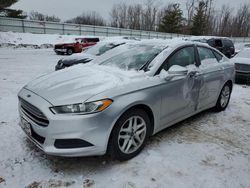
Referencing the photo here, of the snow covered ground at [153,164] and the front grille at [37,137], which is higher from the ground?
the front grille at [37,137]

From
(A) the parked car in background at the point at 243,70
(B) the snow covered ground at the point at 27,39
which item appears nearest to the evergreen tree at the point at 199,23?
(B) the snow covered ground at the point at 27,39

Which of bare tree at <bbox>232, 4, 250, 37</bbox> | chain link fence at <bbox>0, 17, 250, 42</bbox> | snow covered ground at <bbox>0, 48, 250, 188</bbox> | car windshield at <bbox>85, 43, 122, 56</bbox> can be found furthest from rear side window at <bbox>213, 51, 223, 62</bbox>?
bare tree at <bbox>232, 4, 250, 37</bbox>

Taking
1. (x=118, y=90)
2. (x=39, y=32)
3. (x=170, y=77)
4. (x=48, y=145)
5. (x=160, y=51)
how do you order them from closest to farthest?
(x=48, y=145)
(x=118, y=90)
(x=170, y=77)
(x=160, y=51)
(x=39, y=32)

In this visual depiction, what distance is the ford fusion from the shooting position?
2.28 meters

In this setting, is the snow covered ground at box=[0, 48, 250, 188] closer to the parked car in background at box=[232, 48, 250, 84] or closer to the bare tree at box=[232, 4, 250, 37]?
the parked car in background at box=[232, 48, 250, 84]

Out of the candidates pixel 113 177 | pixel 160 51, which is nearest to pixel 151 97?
pixel 160 51

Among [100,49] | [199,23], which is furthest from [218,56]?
[199,23]

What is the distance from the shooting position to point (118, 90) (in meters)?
2.47

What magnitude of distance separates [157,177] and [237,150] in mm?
1497

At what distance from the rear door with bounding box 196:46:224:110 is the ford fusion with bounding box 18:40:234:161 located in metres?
0.02

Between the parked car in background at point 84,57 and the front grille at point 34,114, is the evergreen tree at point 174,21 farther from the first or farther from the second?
the front grille at point 34,114

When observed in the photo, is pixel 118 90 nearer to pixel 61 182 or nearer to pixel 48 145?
pixel 48 145

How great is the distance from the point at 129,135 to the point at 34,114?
1.19 meters

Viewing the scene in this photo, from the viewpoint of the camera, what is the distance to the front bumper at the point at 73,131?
7.31ft
